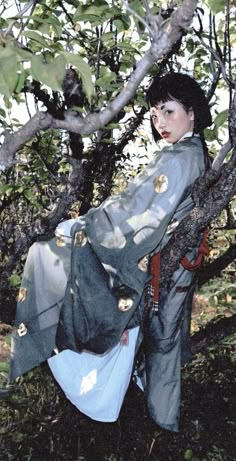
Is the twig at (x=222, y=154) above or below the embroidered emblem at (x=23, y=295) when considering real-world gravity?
above

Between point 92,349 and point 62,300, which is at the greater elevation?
point 62,300

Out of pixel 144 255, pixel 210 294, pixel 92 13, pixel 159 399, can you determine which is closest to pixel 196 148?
pixel 144 255

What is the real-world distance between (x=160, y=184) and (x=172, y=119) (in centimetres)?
42

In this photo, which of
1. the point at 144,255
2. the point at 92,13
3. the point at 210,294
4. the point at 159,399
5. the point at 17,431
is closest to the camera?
the point at 92,13

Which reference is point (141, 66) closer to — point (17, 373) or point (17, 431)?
point (17, 373)

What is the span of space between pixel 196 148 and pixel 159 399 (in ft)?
5.07

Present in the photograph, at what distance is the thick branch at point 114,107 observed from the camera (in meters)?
1.60

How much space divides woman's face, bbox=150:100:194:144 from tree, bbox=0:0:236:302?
7.7 inches

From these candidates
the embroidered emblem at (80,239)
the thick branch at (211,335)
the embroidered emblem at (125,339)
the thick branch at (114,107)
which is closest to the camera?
the thick branch at (114,107)

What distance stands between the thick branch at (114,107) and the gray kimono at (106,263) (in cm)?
76

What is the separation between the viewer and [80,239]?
8.55 feet

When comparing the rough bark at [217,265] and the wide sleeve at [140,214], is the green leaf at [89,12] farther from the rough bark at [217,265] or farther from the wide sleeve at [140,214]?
the rough bark at [217,265]

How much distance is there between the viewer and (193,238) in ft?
7.90

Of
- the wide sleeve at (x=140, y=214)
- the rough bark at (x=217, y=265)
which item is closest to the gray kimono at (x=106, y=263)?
the wide sleeve at (x=140, y=214)
